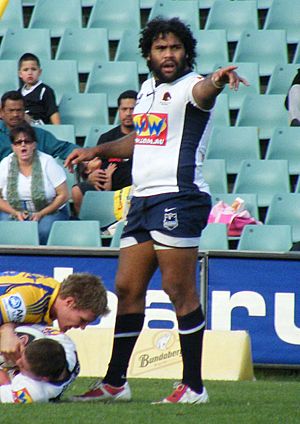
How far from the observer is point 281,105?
10188mm

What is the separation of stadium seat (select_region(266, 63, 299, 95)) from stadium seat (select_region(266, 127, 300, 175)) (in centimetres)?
104

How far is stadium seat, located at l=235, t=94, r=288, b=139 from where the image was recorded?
10156 millimetres

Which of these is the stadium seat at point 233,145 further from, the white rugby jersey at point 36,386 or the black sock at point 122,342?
the white rugby jersey at point 36,386

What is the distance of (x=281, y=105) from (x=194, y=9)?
1.71 meters

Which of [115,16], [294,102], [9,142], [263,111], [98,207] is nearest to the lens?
[98,207]

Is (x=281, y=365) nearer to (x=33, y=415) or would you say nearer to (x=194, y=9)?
(x=33, y=415)

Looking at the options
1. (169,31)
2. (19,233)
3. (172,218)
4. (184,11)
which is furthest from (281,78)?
(172,218)

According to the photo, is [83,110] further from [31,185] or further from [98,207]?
[31,185]

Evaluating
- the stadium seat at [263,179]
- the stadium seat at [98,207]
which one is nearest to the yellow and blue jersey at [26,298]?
the stadium seat at [98,207]

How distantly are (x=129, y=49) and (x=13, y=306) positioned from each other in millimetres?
6727

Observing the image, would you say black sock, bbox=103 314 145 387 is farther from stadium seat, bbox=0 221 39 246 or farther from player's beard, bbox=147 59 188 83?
stadium seat, bbox=0 221 39 246

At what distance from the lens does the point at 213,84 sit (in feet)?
15.5

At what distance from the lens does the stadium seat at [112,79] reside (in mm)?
10648

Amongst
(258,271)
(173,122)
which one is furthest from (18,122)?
(173,122)
